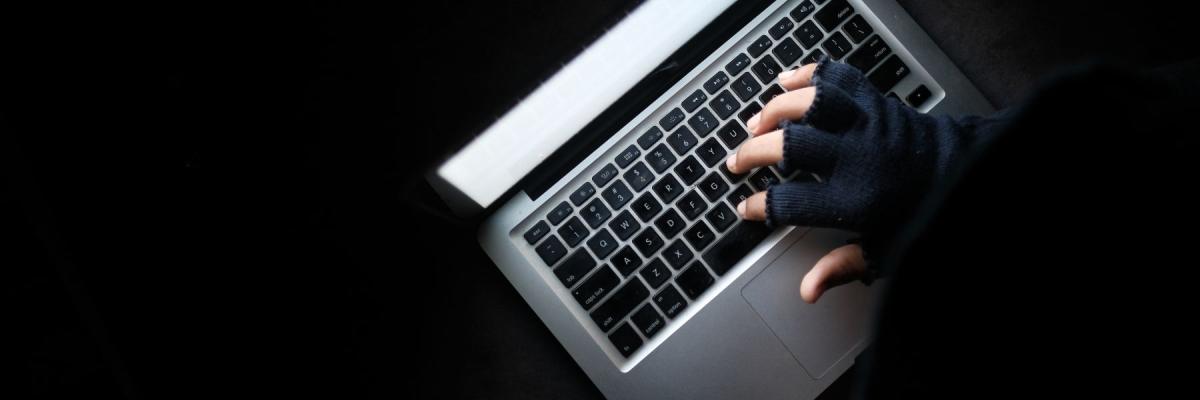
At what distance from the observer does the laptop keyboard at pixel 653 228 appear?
1.98 ft

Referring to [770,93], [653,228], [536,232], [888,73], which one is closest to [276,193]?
[536,232]

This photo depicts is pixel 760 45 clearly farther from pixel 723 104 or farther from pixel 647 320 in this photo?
pixel 647 320

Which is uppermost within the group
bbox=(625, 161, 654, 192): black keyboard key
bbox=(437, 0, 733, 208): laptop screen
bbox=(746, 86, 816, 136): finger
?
bbox=(437, 0, 733, 208): laptop screen

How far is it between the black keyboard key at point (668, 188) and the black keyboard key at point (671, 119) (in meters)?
0.04

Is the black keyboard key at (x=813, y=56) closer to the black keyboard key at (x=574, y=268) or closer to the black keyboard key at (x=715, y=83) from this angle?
the black keyboard key at (x=715, y=83)

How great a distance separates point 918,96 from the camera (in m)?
0.63

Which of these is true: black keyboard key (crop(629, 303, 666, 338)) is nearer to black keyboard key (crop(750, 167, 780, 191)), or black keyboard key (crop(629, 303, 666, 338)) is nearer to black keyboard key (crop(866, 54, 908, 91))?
black keyboard key (crop(750, 167, 780, 191))

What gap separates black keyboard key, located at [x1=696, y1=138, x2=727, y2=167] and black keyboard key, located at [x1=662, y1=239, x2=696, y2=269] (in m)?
0.07

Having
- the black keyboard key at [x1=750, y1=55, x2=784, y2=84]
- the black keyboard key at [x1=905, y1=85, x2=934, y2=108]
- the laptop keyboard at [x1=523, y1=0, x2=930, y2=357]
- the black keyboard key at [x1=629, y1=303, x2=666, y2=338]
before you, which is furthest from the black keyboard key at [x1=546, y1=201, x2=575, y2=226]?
Answer: the black keyboard key at [x1=905, y1=85, x2=934, y2=108]

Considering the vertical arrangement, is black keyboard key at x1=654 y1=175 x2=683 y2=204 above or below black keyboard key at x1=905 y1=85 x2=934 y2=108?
above

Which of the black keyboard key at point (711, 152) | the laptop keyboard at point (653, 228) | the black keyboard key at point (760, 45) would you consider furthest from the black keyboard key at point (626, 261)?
the black keyboard key at point (760, 45)

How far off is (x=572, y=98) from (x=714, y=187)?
146 mm

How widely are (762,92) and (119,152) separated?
0.57 meters

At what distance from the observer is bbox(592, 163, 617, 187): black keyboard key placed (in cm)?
61
